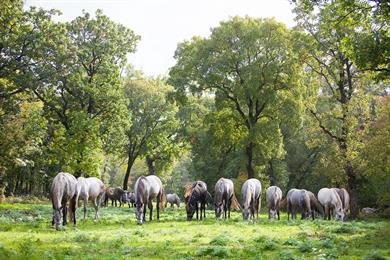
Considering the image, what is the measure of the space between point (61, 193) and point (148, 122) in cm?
3430

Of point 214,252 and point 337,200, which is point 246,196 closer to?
point 337,200

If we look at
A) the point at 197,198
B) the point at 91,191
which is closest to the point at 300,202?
the point at 197,198

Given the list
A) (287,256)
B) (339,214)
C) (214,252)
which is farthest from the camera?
(339,214)

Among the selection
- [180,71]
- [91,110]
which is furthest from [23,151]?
[180,71]

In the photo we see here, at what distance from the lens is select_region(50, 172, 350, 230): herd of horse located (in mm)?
18953

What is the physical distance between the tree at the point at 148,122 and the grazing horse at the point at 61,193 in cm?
3159

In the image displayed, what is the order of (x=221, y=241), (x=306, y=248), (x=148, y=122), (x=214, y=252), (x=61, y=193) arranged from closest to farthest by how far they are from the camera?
(x=214, y=252) → (x=306, y=248) → (x=221, y=241) → (x=61, y=193) → (x=148, y=122)

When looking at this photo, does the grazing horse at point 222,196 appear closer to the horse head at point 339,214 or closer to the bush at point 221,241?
the horse head at point 339,214

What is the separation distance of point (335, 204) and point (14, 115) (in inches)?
1040

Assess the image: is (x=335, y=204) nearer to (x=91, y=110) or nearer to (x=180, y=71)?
(x=180, y=71)

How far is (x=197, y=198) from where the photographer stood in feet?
82.6

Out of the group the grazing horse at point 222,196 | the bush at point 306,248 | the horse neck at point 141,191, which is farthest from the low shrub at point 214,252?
the grazing horse at point 222,196

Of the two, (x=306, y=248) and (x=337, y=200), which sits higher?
(x=337, y=200)

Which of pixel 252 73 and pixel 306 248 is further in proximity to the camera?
pixel 252 73
